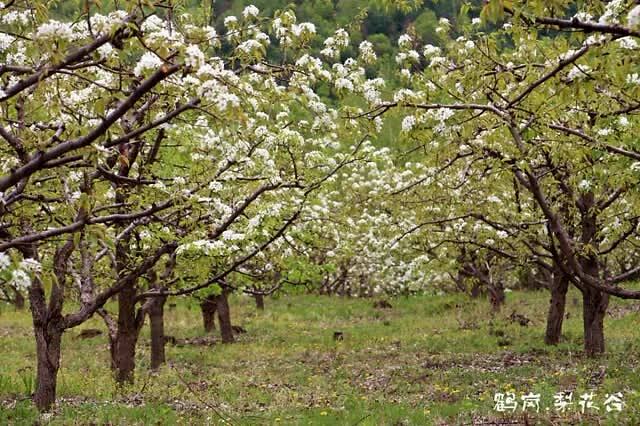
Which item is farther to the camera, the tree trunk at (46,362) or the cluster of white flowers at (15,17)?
the tree trunk at (46,362)

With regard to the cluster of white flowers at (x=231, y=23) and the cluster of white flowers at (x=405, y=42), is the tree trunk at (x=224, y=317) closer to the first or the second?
the cluster of white flowers at (x=231, y=23)

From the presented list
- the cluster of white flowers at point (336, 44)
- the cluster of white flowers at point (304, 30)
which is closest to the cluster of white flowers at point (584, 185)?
the cluster of white flowers at point (336, 44)

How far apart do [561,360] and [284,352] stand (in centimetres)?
906

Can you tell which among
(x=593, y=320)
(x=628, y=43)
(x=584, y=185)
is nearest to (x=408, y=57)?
(x=628, y=43)

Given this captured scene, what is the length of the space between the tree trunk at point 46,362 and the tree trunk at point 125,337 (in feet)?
8.14

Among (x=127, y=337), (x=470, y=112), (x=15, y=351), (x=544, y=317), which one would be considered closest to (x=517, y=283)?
(x=544, y=317)

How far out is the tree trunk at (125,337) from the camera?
14.2 meters

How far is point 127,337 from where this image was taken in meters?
14.6

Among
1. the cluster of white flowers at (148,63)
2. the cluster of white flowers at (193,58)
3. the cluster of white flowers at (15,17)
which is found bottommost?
the cluster of white flowers at (193,58)

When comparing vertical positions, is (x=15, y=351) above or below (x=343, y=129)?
below

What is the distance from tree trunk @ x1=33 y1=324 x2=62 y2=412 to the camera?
447 inches

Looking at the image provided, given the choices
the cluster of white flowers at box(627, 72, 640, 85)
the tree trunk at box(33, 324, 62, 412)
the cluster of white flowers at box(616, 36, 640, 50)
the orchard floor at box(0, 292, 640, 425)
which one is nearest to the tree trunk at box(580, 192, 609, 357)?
the orchard floor at box(0, 292, 640, 425)

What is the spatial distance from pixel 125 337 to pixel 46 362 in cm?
309

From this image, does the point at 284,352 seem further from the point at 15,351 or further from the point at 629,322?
the point at 629,322
